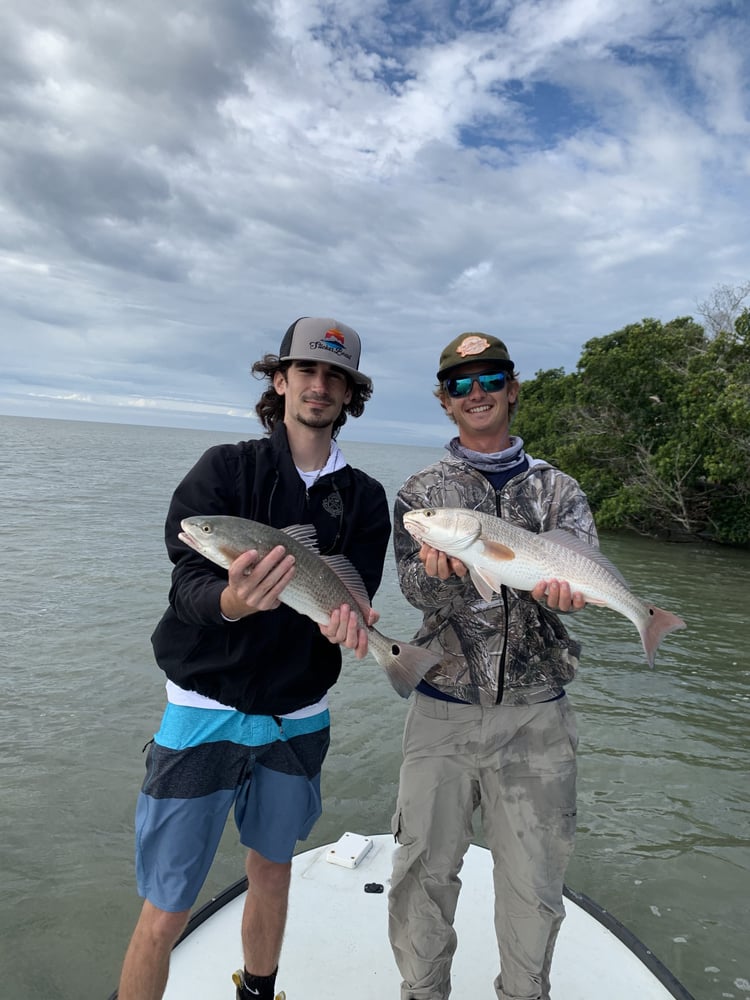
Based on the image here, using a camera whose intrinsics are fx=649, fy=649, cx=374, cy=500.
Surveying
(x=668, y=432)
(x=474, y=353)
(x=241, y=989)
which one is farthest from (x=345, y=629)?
(x=668, y=432)

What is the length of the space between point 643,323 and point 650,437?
5.17 m

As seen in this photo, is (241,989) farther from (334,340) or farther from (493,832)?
(334,340)

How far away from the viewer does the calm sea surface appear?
5.05 metres

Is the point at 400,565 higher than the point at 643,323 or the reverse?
the reverse

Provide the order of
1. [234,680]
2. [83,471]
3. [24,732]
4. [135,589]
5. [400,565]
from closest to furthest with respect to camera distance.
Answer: [234,680], [400,565], [24,732], [135,589], [83,471]

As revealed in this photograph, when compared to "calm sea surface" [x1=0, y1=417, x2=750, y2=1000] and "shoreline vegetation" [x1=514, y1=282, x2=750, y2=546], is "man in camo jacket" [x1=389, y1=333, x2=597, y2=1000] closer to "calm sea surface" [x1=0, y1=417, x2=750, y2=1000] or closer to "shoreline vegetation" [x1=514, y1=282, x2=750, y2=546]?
"calm sea surface" [x1=0, y1=417, x2=750, y2=1000]

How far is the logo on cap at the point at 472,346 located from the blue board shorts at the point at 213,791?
2.18 meters

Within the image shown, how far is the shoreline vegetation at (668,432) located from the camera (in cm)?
2447

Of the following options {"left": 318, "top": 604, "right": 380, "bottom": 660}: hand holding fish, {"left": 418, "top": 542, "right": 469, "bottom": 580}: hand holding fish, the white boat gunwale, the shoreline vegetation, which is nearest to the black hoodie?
{"left": 318, "top": 604, "right": 380, "bottom": 660}: hand holding fish

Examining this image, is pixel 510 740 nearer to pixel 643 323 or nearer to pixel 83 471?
pixel 643 323

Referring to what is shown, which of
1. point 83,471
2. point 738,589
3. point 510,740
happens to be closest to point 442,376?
point 510,740

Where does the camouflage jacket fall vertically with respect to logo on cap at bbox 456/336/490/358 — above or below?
below

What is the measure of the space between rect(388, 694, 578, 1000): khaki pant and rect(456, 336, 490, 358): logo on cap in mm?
1947

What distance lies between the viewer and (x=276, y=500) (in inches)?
138
